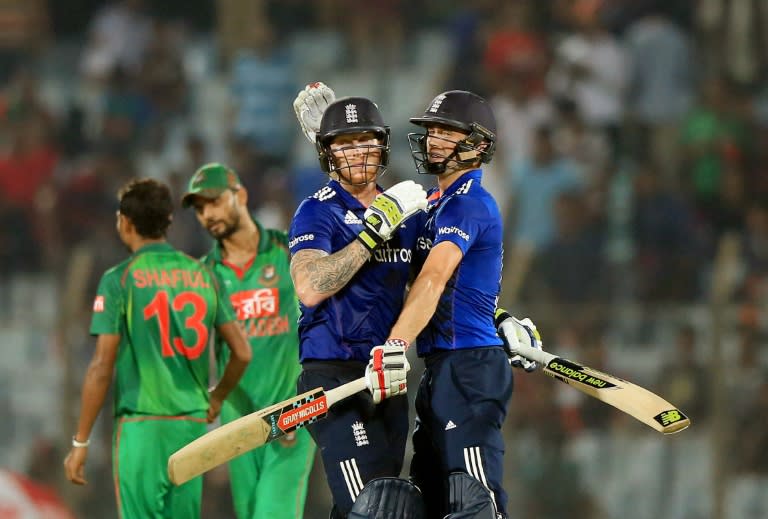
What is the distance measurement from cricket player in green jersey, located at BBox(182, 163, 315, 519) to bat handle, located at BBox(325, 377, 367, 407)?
5.23ft

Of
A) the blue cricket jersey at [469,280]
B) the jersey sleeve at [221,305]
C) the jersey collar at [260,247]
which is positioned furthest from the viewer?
the jersey collar at [260,247]

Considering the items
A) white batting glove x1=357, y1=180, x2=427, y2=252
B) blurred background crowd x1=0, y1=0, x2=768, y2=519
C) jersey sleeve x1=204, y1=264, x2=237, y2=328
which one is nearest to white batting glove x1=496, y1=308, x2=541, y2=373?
white batting glove x1=357, y1=180, x2=427, y2=252

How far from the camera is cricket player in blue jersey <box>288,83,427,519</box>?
427 centimetres

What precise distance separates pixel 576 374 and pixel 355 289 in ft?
3.17

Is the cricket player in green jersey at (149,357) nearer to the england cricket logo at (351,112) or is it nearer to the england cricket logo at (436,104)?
the england cricket logo at (351,112)

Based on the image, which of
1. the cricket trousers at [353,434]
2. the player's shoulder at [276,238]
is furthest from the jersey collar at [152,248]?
the cricket trousers at [353,434]

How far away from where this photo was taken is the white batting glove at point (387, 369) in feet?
13.3

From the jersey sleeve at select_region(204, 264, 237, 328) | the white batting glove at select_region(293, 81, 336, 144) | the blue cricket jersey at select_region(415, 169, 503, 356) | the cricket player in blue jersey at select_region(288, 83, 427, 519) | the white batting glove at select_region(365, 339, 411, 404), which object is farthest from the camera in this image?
the jersey sleeve at select_region(204, 264, 237, 328)

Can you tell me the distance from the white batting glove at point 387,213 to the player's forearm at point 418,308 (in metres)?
0.22

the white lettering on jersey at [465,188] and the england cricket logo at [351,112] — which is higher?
the england cricket logo at [351,112]

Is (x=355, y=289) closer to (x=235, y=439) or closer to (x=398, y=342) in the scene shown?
(x=398, y=342)

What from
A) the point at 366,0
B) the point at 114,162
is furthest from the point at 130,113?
the point at 366,0

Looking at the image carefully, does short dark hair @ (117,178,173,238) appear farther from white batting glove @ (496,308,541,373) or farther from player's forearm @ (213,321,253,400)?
white batting glove @ (496,308,541,373)

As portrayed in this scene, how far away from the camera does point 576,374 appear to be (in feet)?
15.3
